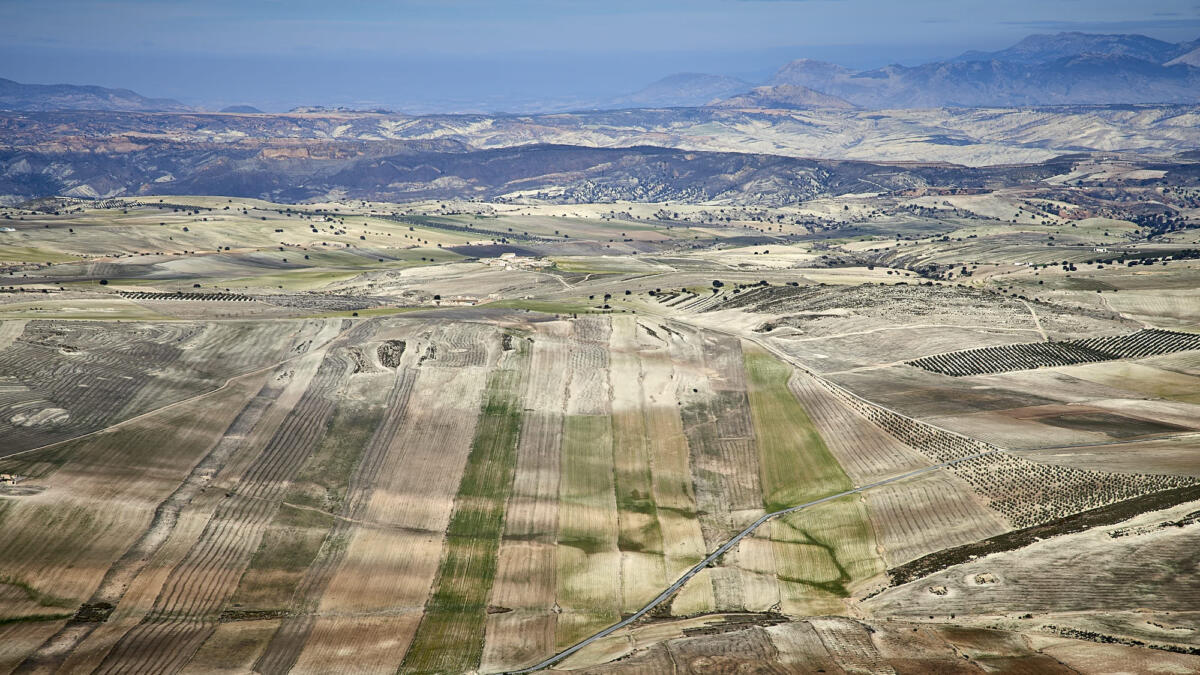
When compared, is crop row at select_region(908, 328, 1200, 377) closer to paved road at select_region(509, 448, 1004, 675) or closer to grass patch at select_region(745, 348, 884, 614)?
grass patch at select_region(745, 348, 884, 614)

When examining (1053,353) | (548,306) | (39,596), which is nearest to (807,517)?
(1053,353)

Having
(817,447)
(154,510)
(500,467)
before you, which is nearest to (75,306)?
(154,510)

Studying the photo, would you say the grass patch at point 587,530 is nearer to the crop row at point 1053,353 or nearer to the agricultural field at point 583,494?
the agricultural field at point 583,494

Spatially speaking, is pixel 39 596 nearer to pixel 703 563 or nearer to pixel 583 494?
pixel 583 494

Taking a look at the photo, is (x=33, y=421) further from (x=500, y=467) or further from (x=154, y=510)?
(x=500, y=467)

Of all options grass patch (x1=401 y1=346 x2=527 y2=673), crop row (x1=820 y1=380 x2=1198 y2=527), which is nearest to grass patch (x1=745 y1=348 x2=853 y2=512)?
crop row (x1=820 y1=380 x2=1198 y2=527)

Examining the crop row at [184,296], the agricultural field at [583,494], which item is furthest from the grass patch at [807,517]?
the crop row at [184,296]
